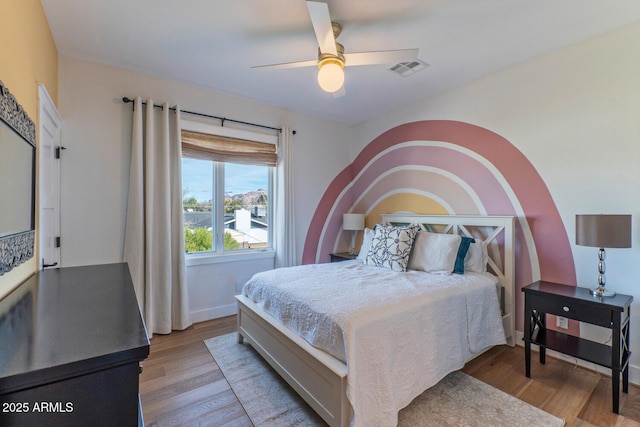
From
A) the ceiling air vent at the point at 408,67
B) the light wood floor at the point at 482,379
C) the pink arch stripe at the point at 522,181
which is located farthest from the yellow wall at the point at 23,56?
the pink arch stripe at the point at 522,181

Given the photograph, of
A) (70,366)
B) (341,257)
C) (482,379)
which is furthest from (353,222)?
(70,366)

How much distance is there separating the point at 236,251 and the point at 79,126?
199 centimetres

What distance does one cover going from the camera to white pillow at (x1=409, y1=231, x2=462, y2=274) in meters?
2.67

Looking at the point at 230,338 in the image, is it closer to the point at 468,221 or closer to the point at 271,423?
the point at 271,423

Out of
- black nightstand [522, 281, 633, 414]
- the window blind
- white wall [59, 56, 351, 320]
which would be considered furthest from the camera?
the window blind

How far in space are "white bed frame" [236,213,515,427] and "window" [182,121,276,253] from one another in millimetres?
1079

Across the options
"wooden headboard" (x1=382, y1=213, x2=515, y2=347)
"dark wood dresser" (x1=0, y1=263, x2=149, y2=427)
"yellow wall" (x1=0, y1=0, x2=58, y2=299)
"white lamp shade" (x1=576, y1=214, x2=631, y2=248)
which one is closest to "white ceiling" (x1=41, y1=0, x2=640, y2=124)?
"yellow wall" (x1=0, y1=0, x2=58, y2=299)

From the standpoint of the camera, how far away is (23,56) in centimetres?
157

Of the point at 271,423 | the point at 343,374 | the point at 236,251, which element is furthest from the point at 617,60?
the point at 236,251

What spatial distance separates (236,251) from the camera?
3.61 m

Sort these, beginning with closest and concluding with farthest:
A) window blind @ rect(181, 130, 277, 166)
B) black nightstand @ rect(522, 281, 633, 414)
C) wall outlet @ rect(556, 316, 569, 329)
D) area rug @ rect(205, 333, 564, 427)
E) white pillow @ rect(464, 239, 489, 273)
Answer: area rug @ rect(205, 333, 564, 427) < black nightstand @ rect(522, 281, 633, 414) < wall outlet @ rect(556, 316, 569, 329) < white pillow @ rect(464, 239, 489, 273) < window blind @ rect(181, 130, 277, 166)

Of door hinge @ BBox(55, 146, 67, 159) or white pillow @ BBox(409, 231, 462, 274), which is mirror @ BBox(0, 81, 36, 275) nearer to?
door hinge @ BBox(55, 146, 67, 159)

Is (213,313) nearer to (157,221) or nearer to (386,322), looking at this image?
(157,221)

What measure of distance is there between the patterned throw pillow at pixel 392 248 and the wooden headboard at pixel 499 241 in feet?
1.66
